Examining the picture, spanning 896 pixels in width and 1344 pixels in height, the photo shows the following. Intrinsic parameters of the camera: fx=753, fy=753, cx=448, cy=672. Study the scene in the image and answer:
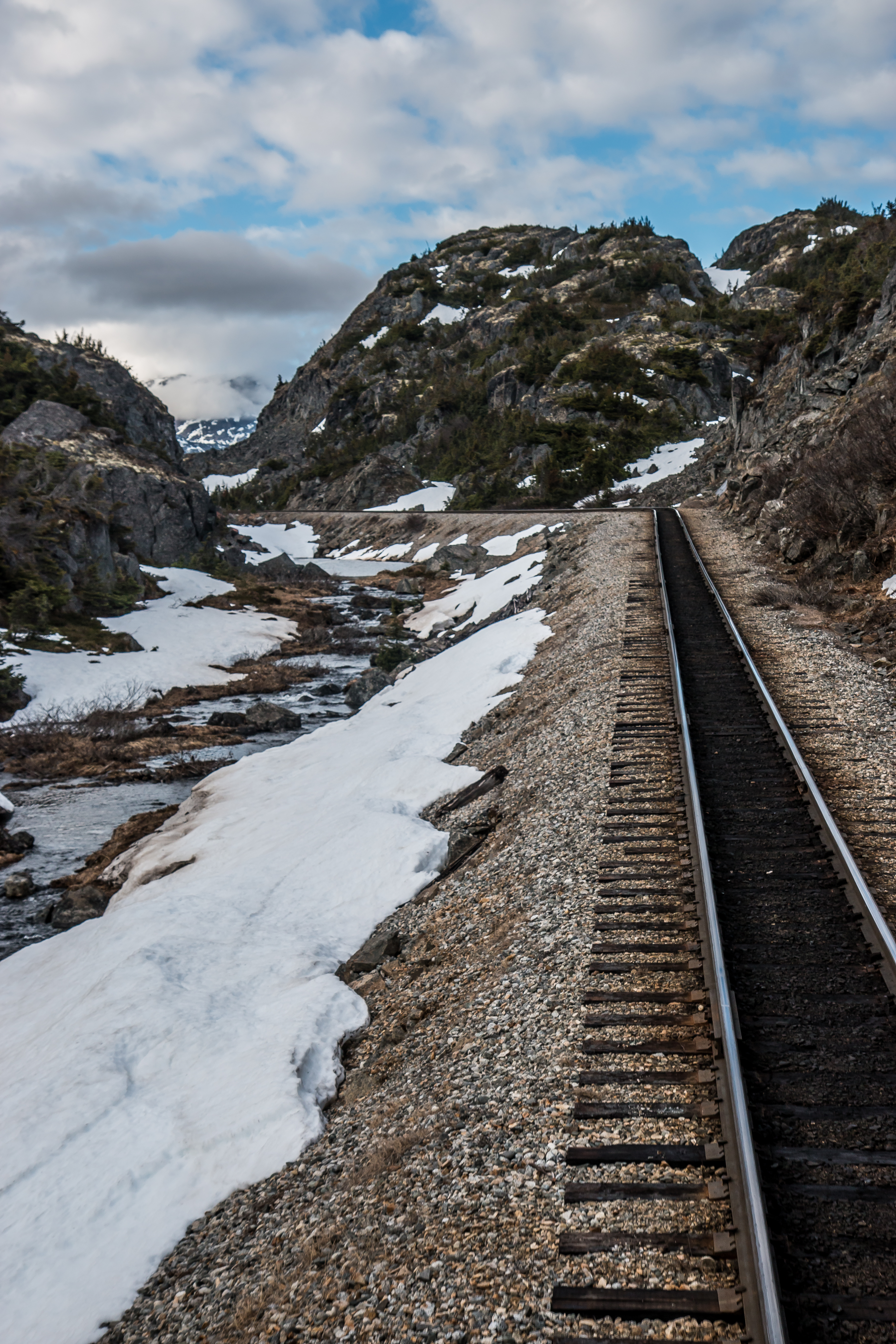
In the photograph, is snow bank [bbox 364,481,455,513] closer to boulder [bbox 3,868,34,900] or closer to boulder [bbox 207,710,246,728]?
boulder [bbox 207,710,246,728]

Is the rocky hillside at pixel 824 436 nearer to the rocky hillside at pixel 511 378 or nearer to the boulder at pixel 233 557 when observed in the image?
the rocky hillside at pixel 511 378

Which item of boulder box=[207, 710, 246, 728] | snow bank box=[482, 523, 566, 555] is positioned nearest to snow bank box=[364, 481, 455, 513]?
snow bank box=[482, 523, 566, 555]

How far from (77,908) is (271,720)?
1079 cm

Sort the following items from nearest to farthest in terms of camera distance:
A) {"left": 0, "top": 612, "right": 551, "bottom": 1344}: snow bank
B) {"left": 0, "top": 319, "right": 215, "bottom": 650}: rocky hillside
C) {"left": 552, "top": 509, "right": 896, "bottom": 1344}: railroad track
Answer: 1. {"left": 552, "top": 509, "right": 896, "bottom": 1344}: railroad track
2. {"left": 0, "top": 612, "right": 551, "bottom": 1344}: snow bank
3. {"left": 0, "top": 319, "right": 215, "bottom": 650}: rocky hillside

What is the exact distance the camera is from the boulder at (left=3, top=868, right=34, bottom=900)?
12.4 metres

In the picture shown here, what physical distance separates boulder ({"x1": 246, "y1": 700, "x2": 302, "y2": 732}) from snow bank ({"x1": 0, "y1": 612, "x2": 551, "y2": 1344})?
26.3ft

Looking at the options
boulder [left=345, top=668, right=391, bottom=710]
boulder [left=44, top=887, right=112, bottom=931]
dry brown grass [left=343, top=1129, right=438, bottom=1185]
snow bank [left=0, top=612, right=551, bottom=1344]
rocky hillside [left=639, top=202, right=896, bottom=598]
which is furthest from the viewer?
boulder [left=345, top=668, right=391, bottom=710]

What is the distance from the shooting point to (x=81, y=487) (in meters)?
32.3

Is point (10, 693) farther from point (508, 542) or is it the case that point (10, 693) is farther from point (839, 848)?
point (508, 542)

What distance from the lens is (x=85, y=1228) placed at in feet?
17.3

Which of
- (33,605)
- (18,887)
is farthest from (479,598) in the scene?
(18,887)

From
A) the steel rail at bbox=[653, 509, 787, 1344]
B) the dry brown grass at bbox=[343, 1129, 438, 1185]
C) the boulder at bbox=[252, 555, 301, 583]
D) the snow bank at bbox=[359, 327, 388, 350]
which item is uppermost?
the snow bank at bbox=[359, 327, 388, 350]

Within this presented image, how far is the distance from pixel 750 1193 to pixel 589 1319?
0.92m

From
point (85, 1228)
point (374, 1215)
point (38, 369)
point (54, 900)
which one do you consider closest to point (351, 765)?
point (54, 900)
